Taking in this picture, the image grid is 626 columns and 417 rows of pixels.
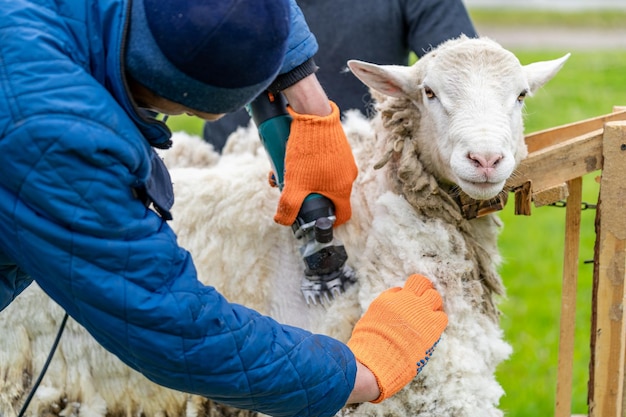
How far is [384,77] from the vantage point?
2.72 metres

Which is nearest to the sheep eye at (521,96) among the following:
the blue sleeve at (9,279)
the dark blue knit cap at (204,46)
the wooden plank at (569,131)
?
the wooden plank at (569,131)

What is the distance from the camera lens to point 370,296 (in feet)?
8.49

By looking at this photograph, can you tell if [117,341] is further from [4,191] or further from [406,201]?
[406,201]

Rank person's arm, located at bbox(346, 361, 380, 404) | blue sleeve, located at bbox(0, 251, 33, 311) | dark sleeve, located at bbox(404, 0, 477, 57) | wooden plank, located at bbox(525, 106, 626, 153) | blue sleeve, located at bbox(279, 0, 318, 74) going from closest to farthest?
blue sleeve, located at bbox(0, 251, 33, 311) < person's arm, located at bbox(346, 361, 380, 404) < blue sleeve, located at bbox(279, 0, 318, 74) < wooden plank, located at bbox(525, 106, 626, 153) < dark sleeve, located at bbox(404, 0, 477, 57)

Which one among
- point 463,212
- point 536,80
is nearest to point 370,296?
point 463,212

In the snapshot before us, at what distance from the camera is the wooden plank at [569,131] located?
110 inches

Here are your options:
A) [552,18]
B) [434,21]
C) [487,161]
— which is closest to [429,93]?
[487,161]

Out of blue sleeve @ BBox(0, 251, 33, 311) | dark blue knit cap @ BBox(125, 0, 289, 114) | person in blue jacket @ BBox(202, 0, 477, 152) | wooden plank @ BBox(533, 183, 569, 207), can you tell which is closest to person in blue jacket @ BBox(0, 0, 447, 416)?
dark blue knit cap @ BBox(125, 0, 289, 114)

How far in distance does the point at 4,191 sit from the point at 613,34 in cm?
1540

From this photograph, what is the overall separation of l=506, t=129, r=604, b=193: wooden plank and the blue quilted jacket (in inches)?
46.2

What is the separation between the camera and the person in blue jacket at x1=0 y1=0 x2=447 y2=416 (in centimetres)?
154

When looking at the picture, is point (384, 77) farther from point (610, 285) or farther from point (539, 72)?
point (610, 285)

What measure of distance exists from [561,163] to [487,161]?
391 millimetres

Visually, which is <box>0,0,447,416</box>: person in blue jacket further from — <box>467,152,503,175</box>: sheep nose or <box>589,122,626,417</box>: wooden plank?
<box>589,122,626,417</box>: wooden plank
